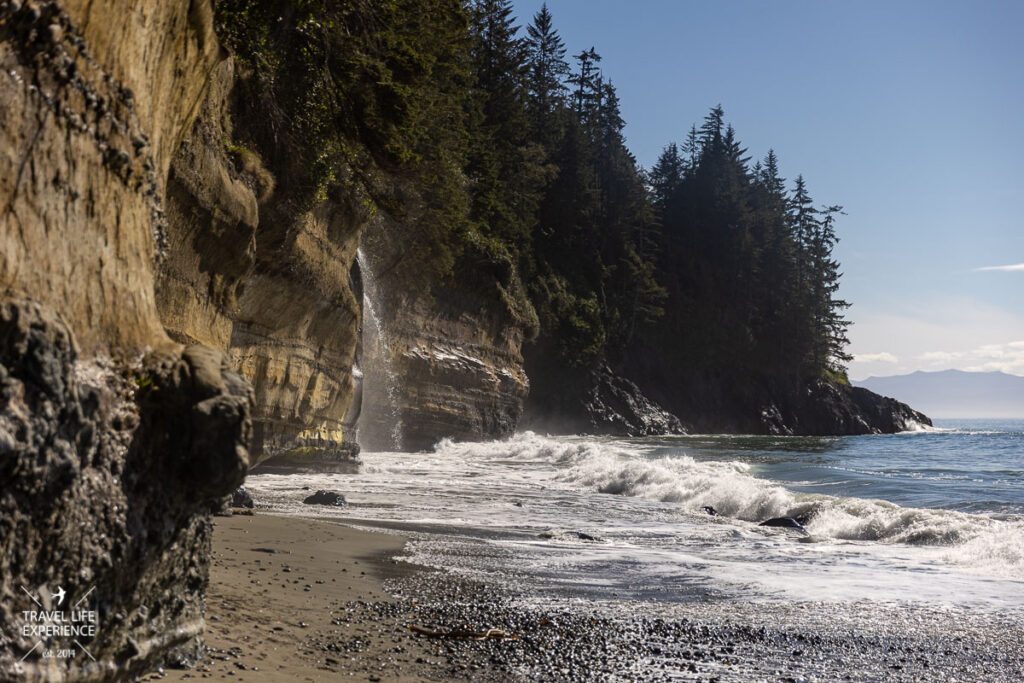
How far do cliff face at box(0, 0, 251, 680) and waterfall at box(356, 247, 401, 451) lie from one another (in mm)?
21879

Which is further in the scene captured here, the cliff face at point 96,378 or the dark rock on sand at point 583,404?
the dark rock on sand at point 583,404

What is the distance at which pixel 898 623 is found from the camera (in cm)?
651

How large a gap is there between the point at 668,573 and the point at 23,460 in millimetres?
6728

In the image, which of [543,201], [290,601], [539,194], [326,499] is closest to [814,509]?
[326,499]

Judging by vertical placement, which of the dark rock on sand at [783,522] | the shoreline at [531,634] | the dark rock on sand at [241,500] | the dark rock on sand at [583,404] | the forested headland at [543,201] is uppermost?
the forested headland at [543,201]

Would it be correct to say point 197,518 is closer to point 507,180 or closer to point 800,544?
point 800,544

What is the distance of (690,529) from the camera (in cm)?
1172

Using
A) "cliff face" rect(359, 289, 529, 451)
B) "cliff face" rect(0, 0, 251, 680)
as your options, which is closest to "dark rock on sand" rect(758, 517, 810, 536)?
"cliff face" rect(0, 0, 251, 680)

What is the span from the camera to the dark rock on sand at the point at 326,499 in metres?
12.3

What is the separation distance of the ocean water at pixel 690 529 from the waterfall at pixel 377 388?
5.08 meters

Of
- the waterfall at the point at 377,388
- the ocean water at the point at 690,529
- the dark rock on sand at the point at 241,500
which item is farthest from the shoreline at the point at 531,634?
the waterfall at the point at 377,388

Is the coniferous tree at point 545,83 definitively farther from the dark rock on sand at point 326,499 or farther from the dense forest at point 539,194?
the dark rock on sand at point 326,499

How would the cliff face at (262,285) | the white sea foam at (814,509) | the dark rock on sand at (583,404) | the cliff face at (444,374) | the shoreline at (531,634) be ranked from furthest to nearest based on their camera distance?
the dark rock on sand at (583,404), the cliff face at (444,374), the white sea foam at (814,509), the cliff face at (262,285), the shoreline at (531,634)

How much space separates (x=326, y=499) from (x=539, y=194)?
37424 millimetres
